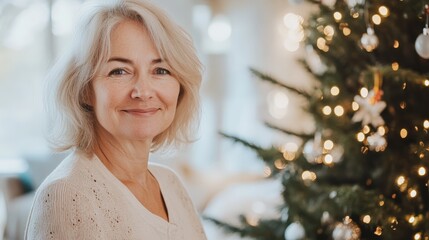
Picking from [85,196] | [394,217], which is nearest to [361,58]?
[394,217]

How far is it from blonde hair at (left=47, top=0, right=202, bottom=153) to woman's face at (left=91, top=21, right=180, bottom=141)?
18 mm

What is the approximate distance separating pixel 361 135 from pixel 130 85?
33.7 inches

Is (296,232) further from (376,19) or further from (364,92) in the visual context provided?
(376,19)

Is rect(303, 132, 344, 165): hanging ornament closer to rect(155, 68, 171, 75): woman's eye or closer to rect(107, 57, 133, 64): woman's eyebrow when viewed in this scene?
rect(155, 68, 171, 75): woman's eye

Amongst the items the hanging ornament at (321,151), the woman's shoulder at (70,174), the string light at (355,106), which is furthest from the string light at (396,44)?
the woman's shoulder at (70,174)

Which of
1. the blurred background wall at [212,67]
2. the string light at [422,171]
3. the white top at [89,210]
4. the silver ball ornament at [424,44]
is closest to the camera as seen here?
the white top at [89,210]

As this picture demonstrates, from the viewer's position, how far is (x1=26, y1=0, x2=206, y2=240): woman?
121 centimetres

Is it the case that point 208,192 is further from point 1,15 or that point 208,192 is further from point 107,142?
point 107,142

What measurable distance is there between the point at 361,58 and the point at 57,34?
12.9ft

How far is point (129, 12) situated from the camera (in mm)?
1313

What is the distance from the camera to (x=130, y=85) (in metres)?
1.30

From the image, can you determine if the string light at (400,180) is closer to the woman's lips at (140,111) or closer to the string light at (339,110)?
the string light at (339,110)

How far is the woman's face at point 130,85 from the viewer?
1285mm

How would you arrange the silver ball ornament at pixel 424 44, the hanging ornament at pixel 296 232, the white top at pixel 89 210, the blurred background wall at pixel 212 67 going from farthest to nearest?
the blurred background wall at pixel 212 67 < the hanging ornament at pixel 296 232 < the silver ball ornament at pixel 424 44 < the white top at pixel 89 210
